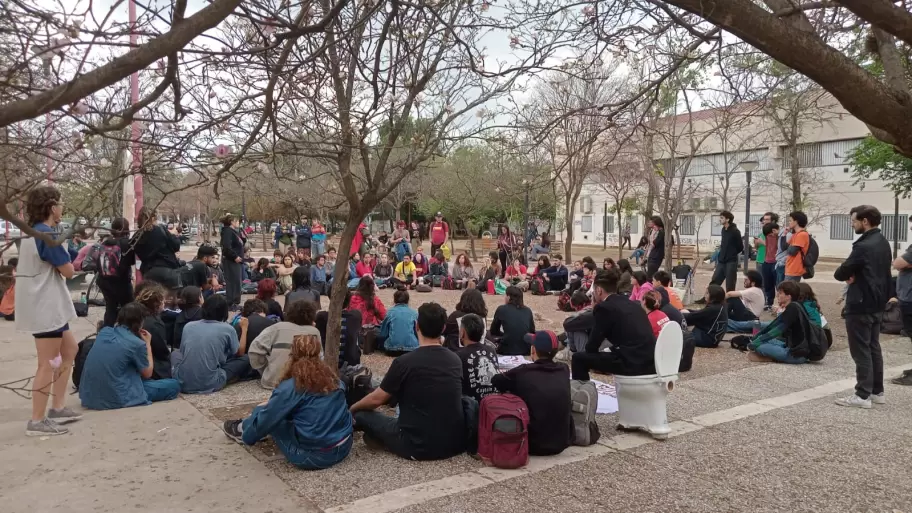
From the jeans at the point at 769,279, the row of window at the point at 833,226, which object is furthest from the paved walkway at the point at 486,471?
the row of window at the point at 833,226

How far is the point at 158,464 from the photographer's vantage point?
4.19 m

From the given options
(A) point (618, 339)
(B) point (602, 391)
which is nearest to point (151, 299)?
(A) point (618, 339)

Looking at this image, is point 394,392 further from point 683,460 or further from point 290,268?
point 290,268

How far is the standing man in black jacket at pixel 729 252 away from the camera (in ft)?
37.2

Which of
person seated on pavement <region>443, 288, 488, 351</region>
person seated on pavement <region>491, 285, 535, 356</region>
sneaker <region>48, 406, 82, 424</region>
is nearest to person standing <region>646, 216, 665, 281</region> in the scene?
person seated on pavement <region>491, 285, 535, 356</region>

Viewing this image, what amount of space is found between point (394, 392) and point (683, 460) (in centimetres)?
210

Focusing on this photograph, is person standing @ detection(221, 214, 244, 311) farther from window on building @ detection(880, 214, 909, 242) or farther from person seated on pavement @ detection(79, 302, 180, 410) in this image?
window on building @ detection(880, 214, 909, 242)

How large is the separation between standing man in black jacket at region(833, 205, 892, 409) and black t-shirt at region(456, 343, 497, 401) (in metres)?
3.41

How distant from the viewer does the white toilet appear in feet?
15.6

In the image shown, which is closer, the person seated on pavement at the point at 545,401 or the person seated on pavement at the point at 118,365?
the person seated on pavement at the point at 545,401

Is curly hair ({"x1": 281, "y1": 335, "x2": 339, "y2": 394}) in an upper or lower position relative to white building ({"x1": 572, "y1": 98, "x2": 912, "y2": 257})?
lower

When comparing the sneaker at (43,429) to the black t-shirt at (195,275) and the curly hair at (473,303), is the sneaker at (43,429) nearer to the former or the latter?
the curly hair at (473,303)

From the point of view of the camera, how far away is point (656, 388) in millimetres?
4789

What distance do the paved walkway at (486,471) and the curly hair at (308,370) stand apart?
0.56m
